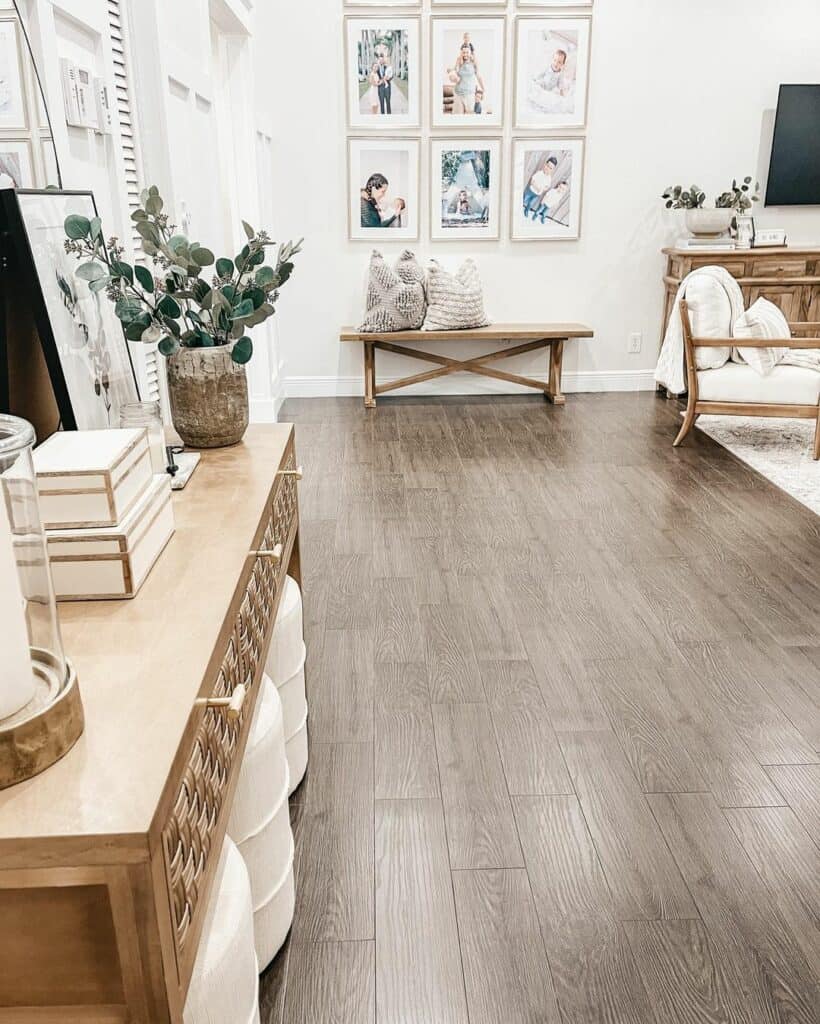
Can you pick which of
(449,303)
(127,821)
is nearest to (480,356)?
(449,303)

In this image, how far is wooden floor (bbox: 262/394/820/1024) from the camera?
154 centimetres

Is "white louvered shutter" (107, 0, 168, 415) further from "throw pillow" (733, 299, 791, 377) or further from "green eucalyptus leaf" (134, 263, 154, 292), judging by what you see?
"throw pillow" (733, 299, 791, 377)

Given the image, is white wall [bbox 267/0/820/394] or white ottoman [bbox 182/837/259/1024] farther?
white wall [bbox 267/0/820/394]

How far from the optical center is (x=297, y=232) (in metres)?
5.84

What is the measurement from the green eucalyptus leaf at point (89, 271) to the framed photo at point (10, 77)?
307mm

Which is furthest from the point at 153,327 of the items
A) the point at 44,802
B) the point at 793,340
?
the point at 793,340

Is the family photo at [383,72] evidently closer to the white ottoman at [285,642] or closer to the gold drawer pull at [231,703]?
the white ottoman at [285,642]

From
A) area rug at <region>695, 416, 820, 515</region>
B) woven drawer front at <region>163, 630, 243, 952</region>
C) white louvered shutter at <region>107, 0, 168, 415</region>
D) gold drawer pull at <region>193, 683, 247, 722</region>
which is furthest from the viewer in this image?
area rug at <region>695, 416, 820, 515</region>

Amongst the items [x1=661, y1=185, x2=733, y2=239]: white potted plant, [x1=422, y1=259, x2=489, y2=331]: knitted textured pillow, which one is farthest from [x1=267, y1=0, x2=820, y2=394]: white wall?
[x1=422, y1=259, x2=489, y2=331]: knitted textured pillow

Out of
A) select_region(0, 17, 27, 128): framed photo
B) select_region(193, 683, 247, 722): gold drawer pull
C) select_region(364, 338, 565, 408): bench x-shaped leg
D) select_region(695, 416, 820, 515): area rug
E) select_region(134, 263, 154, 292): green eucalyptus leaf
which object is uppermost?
select_region(0, 17, 27, 128): framed photo

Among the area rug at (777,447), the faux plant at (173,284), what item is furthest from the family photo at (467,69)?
the faux plant at (173,284)

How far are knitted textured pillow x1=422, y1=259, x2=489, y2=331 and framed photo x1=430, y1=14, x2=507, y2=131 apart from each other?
3.20 feet

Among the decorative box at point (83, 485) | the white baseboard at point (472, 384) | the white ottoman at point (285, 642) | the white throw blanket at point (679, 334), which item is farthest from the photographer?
the white baseboard at point (472, 384)

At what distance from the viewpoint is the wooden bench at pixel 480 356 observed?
18.3 ft
